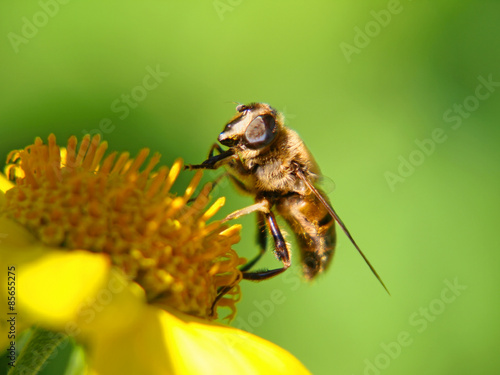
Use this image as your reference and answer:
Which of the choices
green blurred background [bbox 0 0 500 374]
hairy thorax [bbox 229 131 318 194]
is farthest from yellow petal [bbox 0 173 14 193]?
green blurred background [bbox 0 0 500 374]

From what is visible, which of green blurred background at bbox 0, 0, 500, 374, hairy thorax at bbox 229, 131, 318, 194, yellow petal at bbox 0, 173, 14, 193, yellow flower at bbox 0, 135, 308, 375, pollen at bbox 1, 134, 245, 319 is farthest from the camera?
green blurred background at bbox 0, 0, 500, 374

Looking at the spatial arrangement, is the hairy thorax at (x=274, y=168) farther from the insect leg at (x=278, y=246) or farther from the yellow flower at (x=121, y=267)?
the yellow flower at (x=121, y=267)

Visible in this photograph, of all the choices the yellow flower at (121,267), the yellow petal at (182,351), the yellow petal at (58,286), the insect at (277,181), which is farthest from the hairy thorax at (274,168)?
the yellow petal at (58,286)

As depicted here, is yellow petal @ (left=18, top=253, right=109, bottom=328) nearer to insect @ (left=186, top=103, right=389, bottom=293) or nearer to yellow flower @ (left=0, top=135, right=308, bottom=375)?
yellow flower @ (left=0, top=135, right=308, bottom=375)

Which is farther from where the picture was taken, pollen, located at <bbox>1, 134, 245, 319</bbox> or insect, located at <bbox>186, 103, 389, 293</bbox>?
insect, located at <bbox>186, 103, 389, 293</bbox>

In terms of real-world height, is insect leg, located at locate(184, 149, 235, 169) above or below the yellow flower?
above
